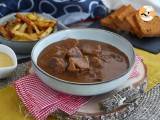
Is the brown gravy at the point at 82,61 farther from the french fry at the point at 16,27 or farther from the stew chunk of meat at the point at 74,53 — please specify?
the french fry at the point at 16,27

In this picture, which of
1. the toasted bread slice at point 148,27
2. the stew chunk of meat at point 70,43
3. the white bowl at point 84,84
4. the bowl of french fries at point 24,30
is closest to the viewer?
the white bowl at point 84,84

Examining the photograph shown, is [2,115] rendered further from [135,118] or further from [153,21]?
[153,21]

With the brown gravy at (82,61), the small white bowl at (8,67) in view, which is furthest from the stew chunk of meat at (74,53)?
the small white bowl at (8,67)

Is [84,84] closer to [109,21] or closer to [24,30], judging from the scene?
[24,30]

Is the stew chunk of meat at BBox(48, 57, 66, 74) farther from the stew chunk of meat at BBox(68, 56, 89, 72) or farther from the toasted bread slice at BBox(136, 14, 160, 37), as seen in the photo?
the toasted bread slice at BBox(136, 14, 160, 37)

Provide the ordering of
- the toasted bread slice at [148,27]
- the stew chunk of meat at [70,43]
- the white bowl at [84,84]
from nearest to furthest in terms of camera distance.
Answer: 1. the white bowl at [84,84]
2. the stew chunk of meat at [70,43]
3. the toasted bread slice at [148,27]

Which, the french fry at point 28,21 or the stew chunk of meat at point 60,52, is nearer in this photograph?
the stew chunk of meat at point 60,52

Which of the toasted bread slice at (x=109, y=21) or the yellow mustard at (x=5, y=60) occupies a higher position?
the yellow mustard at (x=5, y=60)

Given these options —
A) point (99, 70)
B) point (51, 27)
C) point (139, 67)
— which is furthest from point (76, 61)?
point (51, 27)
